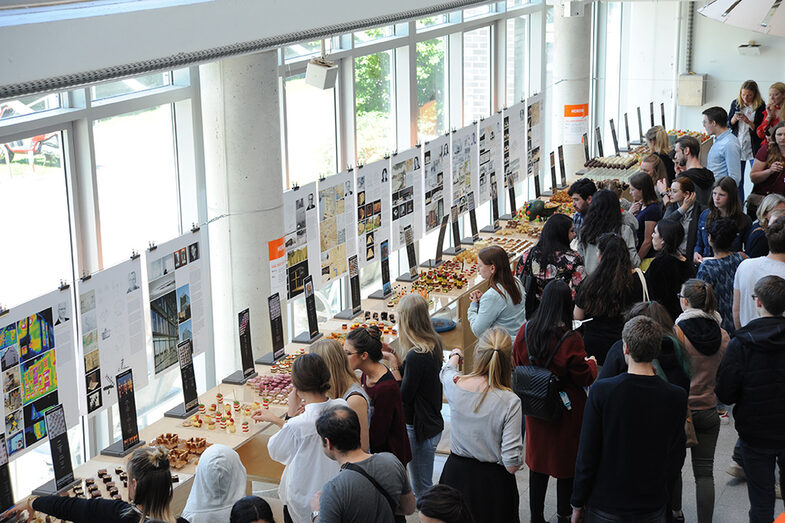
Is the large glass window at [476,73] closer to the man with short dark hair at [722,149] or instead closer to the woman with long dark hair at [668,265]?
the man with short dark hair at [722,149]

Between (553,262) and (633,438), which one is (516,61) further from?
(633,438)

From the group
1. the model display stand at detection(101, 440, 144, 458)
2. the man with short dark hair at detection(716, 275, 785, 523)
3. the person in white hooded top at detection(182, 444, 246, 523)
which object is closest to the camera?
the person in white hooded top at detection(182, 444, 246, 523)

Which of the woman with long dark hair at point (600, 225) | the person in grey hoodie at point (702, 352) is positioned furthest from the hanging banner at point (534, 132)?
the person in grey hoodie at point (702, 352)

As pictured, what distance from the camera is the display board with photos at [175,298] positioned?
5543 millimetres

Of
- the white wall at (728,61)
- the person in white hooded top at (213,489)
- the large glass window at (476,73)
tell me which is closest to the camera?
the person in white hooded top at (213,489)

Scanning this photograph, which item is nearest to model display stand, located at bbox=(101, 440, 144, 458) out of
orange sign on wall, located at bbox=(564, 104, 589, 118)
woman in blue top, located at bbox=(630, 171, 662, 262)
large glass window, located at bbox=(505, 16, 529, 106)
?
woman in blue top, located at bbox=(630, 171, 662, 262)

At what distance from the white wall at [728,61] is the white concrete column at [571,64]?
12.2 ft

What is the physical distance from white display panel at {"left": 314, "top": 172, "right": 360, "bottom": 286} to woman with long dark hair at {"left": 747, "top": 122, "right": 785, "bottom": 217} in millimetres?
3724

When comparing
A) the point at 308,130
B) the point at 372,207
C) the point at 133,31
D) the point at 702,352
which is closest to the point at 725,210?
the point at 702,352

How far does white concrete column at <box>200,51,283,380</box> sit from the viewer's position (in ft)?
23.4

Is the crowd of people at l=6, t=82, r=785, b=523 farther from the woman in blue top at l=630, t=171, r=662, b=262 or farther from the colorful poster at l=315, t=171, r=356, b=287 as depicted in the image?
the colorful poster at l=315, t=171, r=356, b=287

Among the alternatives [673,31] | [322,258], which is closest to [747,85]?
[322,258]

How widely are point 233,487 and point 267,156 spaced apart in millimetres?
3701

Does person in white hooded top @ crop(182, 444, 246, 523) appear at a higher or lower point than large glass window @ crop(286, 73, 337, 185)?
lower
